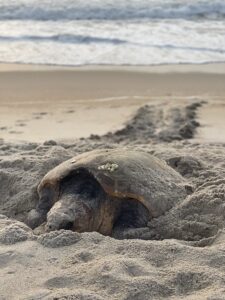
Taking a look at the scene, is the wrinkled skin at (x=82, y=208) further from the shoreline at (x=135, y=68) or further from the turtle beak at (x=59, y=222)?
the shoreline at (x=135, y=68)

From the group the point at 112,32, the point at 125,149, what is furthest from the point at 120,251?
the point at 112,32

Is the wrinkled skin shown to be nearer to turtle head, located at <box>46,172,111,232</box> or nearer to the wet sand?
turtle head, located at <box>46,172,111,232</box>

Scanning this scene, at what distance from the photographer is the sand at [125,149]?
249cm

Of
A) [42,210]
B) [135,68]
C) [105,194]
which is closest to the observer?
[105,194]

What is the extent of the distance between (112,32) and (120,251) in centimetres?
694

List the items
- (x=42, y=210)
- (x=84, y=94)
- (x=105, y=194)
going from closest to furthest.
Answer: (x=105, y=194) → (x=42, y=210) → (x=84, y=94)

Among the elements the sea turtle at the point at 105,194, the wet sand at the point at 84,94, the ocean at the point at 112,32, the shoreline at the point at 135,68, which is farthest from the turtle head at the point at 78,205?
the ocean at the point at 112,32

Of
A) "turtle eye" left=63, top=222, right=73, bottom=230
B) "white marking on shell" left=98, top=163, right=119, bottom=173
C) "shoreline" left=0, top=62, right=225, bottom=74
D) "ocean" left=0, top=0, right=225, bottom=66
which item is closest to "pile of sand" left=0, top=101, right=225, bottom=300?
"turtle eye" left=63, top=222, right=73, bottom=230

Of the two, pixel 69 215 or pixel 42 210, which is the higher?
pixel 69 215

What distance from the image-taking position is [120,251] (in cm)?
277

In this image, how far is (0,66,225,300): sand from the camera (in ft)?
8.16

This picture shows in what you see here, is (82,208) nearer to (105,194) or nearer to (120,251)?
(105,194)

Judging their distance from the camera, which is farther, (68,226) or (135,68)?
(135,68)

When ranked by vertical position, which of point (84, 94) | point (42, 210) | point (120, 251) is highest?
point (120, 251)
